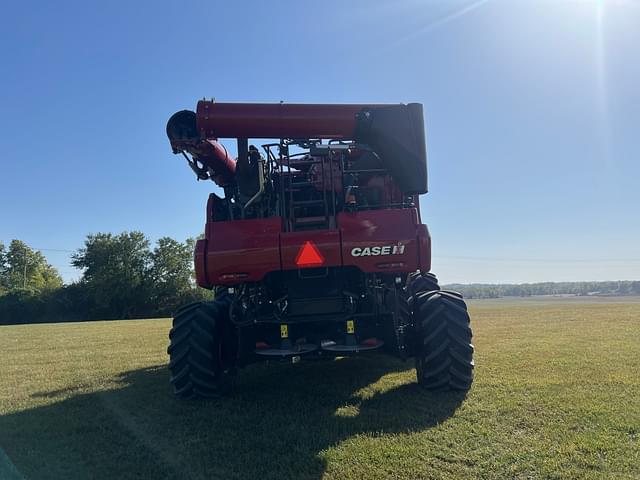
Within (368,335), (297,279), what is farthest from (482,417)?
(297,279)

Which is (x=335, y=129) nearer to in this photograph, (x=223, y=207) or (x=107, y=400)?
(x=223, y=207)

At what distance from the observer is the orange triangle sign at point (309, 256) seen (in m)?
5.10

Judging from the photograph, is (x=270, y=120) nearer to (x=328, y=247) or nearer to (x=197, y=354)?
(x=328, y=247)

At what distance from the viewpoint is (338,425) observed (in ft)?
14.4

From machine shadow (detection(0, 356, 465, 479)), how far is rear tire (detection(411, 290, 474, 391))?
0.19 metres

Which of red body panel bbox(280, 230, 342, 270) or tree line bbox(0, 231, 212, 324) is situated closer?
red body panel bbox(280, 230, 342, 270)

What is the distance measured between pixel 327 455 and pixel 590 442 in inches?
83.8

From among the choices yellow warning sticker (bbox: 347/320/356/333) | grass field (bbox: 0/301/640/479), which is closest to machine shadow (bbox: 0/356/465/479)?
grass field (bbox: 0/301/640/479)

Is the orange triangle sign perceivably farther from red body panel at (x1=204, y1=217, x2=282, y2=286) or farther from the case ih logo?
the case ih logo

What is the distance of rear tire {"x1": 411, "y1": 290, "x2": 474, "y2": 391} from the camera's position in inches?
205

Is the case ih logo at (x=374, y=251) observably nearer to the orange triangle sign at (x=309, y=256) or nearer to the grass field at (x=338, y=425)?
the orange triangle sign at (x=309, y=256)

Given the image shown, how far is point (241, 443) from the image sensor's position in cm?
398

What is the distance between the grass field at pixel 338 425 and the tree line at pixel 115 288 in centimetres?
4734

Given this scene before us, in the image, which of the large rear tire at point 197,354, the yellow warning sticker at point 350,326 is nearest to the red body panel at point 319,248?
the yellow warning sticker at point 350,326
